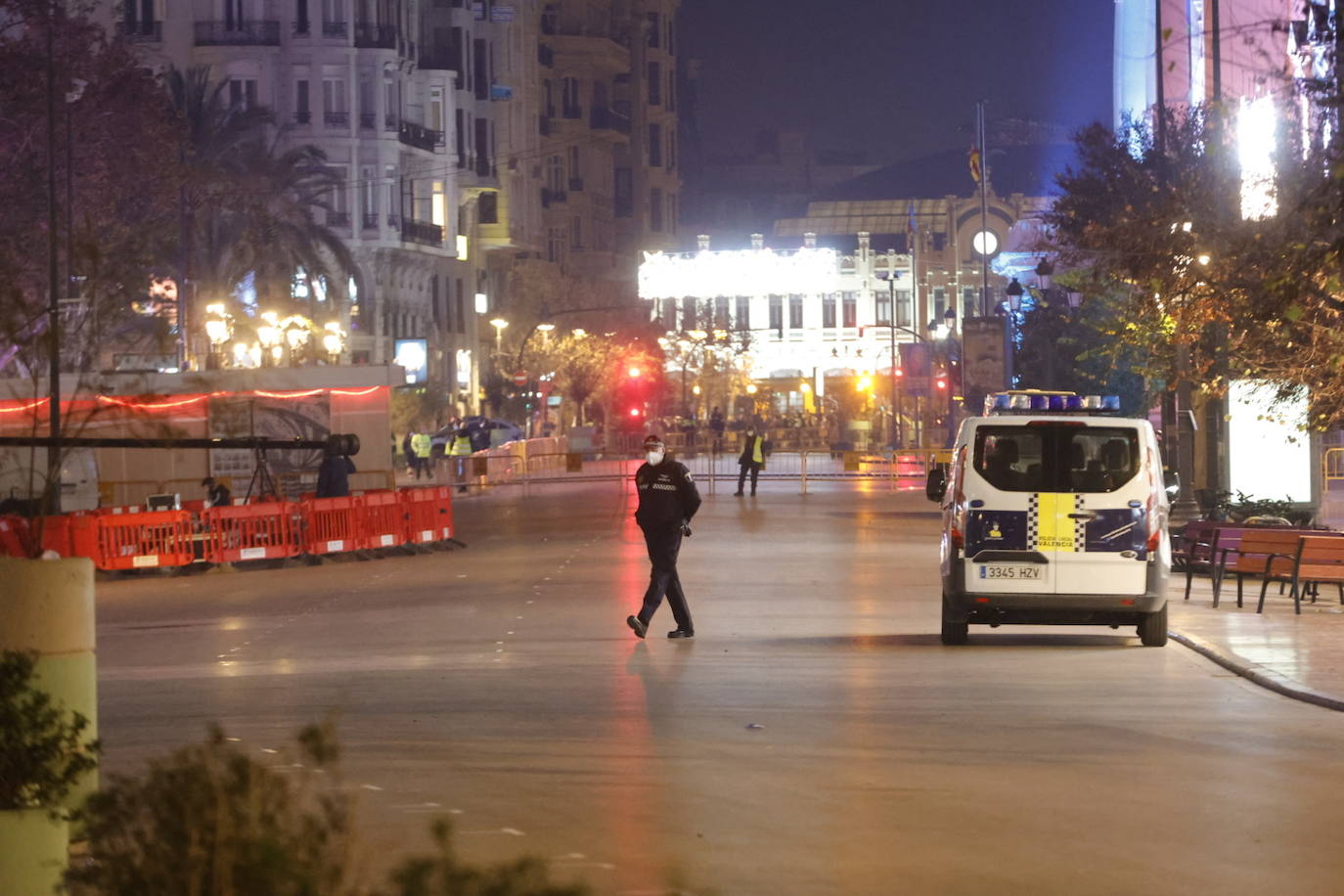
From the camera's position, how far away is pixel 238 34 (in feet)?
222

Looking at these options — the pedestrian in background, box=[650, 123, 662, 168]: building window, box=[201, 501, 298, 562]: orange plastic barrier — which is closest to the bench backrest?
box=[201, 501, 298, 562]: orange plastic barrier

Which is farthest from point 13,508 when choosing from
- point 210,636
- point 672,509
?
point 672,509

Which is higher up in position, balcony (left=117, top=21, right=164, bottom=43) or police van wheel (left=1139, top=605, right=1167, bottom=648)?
balcony (left=117, top=21, right=164, bottom=43)

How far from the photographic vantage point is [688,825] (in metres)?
9.48

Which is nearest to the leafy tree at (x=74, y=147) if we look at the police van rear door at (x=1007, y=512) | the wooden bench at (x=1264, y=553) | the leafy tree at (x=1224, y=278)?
the leafy tree at (x=1224, y=278)

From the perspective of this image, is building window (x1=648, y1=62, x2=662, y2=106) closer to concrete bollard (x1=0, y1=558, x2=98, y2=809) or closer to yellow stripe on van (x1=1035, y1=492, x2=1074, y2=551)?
yellow stripe on van (x1=1035, y1=492, x2=1074, y2=551)

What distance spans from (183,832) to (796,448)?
83.4 meters

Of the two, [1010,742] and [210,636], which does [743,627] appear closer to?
[210,636]

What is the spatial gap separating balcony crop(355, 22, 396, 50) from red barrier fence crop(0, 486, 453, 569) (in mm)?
37915

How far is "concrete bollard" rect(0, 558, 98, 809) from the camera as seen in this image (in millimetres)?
7891

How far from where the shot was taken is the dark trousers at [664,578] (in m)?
18.6

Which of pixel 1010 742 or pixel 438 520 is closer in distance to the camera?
pixel 1010 742

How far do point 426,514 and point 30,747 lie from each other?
2654cm

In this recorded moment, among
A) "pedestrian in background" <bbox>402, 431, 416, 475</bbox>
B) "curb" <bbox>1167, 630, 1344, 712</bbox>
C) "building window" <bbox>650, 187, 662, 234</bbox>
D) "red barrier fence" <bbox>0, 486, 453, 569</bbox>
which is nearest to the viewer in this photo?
"curb" <bbox>1167, 630, 1344, 712</bbox>
